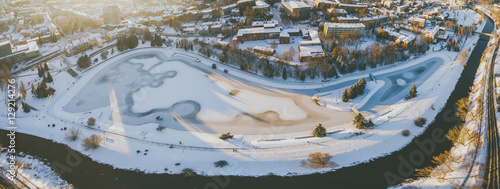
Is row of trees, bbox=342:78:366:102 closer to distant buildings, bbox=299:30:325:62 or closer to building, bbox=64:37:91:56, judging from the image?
distant buildings, bbox=299:30:325:62

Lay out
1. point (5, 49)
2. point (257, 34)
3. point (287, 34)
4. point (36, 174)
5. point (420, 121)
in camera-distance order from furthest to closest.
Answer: point (257, 34), point (287, 34), point (5, 49), point (420, 121), point (36, 174)

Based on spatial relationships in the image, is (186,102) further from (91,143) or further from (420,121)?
(420,121)

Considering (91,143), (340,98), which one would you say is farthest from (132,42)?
(340,98)

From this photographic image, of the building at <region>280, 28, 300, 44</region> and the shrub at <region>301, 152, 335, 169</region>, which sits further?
the building at <region>280, 28, 300, 44</region>

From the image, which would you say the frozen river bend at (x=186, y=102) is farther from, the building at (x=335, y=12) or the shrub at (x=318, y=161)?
the building at (x=335, y=12)

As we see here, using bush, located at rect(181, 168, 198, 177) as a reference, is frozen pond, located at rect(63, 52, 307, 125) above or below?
above

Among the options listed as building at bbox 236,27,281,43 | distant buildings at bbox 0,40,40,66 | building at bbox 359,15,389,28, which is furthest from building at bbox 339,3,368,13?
distant buildings at bbox 0,40,40,66
